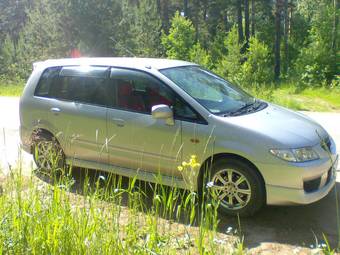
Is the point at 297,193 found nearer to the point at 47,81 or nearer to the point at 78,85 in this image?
the point at 78,85

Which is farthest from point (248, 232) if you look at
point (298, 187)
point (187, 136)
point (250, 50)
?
point (250, 50)

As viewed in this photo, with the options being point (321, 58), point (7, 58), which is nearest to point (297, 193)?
point (321, 58)

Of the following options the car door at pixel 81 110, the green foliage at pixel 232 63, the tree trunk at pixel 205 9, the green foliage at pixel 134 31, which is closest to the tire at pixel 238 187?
the car door at pixel 81 110

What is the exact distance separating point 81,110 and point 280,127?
2694 mm

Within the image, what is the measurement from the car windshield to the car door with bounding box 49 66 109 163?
100 centimetres

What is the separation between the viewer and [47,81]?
20.7ft

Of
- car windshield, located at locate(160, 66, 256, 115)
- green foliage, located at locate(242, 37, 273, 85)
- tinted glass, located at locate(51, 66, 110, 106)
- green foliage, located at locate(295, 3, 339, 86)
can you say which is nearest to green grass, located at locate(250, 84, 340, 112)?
green foliage, located at locate(242, 37, 273, 85)

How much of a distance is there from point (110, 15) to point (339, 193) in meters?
37.4

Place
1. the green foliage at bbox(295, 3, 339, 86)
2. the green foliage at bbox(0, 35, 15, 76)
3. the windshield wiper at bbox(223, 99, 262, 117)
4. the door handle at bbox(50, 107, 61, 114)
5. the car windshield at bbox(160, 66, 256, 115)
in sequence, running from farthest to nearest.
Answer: the green foliage at bbox(0, 35, 15, 76) < the green foliage at bbox(295, 3, 339, 86) < the door handle at bbox(50, 107, 61, 114) < the car windshield at bbox(160, 66, 256, 115) < the windshield wiper at bbox(223, 99, 262, 117)

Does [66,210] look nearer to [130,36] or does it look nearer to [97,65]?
[97,65]

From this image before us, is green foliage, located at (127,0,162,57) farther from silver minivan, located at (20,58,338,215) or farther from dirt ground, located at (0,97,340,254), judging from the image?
dirt ground, located at (0,97,340,254)

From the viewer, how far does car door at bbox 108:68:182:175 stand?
510cm

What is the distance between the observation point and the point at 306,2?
169 feet

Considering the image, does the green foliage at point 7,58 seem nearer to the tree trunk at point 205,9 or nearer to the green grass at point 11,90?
the green grass at point 11,90
